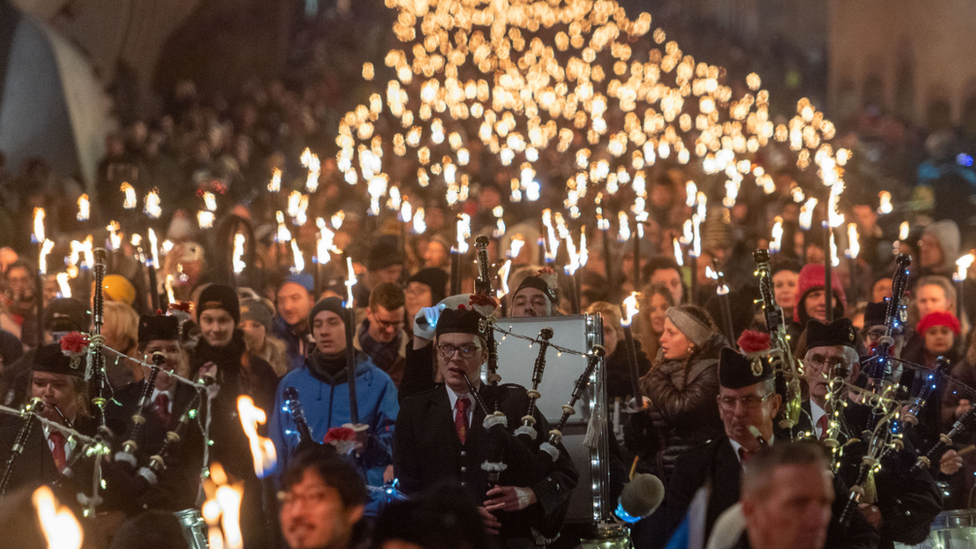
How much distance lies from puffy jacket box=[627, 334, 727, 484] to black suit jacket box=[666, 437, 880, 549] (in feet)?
5.20

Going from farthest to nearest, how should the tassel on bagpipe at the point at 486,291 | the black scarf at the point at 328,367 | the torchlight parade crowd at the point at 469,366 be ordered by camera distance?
the black scarf at the point at 328,367
the tassel on bagpipe at the point at 486,291
the torchlight parade crowd at the point at 469,366

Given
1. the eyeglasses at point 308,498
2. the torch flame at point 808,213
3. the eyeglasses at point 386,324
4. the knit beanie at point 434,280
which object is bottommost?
the eyeglasses at point 308,498

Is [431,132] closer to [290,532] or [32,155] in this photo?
[32,155]

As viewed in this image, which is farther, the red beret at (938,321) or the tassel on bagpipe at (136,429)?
the red beret at (938,321)

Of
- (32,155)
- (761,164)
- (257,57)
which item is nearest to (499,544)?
(761,164)

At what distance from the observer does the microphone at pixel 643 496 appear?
18.4 ft

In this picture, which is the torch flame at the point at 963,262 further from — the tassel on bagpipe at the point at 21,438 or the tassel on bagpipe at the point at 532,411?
the tassel on bagpipe at the point at 21,438

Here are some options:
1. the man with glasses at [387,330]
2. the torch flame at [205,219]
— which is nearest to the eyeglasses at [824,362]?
the man with glasses at [387,330]

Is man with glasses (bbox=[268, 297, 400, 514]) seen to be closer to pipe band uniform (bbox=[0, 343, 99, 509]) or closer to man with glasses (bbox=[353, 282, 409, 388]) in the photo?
man with glasses (bbox=[353, 282, 409, 388])

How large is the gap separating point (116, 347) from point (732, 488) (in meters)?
4.50

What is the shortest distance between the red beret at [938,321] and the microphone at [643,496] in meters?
3.74

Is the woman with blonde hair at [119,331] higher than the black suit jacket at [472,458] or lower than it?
higher

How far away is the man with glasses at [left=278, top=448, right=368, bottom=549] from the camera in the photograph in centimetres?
407

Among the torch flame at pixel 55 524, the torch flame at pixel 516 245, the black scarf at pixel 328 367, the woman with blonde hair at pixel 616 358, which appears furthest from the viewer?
the torch flame at pixel 516 245
